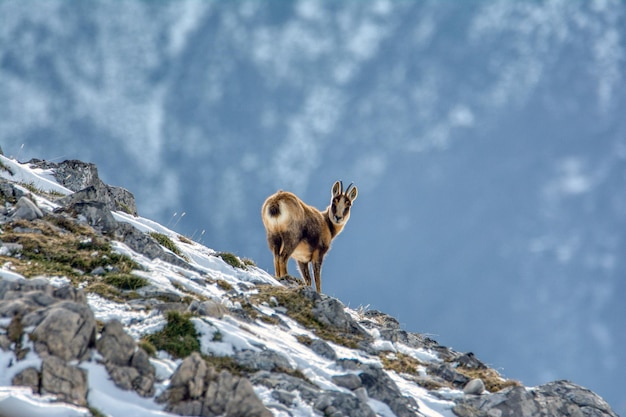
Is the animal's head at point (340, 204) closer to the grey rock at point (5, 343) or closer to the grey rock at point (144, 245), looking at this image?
the grey rock at point (144, 245)

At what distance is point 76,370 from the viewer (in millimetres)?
7777

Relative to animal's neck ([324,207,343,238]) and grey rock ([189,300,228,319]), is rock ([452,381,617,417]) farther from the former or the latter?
animal's neck ([324,207,343,238])

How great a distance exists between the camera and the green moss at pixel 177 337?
9.00m

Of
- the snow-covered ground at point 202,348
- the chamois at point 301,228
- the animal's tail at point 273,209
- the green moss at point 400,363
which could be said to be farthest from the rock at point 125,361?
the animal's tail at point 273,209

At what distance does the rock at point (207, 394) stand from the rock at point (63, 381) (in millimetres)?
902

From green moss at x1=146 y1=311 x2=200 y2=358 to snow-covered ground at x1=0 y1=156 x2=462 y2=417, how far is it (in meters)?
0.12

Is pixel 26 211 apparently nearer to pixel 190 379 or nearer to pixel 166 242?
pixel 166 242

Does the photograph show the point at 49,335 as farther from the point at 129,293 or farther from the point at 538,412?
the point at 538,412

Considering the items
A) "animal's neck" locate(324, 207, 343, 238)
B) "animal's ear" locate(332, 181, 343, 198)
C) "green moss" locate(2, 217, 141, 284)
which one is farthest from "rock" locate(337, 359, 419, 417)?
"animal's ear" locate(332, 181, 343, 198)

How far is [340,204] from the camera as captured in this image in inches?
846

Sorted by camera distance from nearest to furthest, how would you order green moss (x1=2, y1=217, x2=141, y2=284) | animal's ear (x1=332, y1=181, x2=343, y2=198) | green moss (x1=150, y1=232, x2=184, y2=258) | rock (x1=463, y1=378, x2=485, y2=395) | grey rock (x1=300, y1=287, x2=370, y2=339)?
green moss (x1=2, y1=217, x2=141, y2=284) → rock (x1=463, y1=378, x2=485, y2=395) → grey rock (x1=300, y1=287, x2=370, y2=339) → green moss (x1=150, y1=232, x2=184, y2=258) → animal's ear (x1=332, y1=181, x2=343, y2=198)

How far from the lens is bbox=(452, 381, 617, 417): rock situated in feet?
36.1

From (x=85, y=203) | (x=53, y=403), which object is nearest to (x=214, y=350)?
(x=53, y=403)

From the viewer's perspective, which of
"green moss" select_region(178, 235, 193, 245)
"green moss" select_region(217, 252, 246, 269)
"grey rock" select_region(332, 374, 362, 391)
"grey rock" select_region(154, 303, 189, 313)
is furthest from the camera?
"green moss" select_region(178, 235, 193, 245)
